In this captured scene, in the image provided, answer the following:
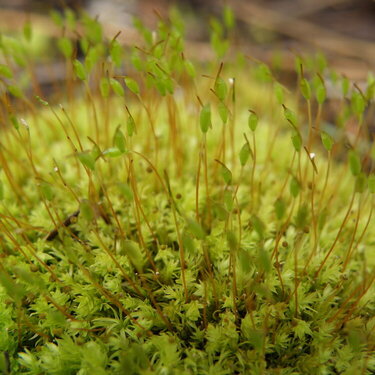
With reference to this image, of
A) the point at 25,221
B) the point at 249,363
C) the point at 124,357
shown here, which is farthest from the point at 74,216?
the point at 249,363

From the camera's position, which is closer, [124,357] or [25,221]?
[124,357]

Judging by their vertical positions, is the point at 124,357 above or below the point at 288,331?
above

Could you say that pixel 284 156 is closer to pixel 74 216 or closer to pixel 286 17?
pixel 74 216

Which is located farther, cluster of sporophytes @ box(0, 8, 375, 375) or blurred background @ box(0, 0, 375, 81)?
blurred background @ box(0, 0, 375, 81)

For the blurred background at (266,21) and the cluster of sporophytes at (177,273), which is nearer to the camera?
the cluster of sporophytes at (177,273)

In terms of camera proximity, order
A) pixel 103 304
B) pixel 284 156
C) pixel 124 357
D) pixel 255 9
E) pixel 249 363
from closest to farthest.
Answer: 1. pixel 124 357
2. pixel 249 363
3. pixel 103 304
4. pixel 284 156
5. pixel 255 9

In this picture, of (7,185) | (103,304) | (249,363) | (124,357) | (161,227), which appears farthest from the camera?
(7,185)

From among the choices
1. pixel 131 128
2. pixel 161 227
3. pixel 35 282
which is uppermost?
pixel 131 128

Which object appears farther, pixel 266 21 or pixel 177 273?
pixel 266 21
